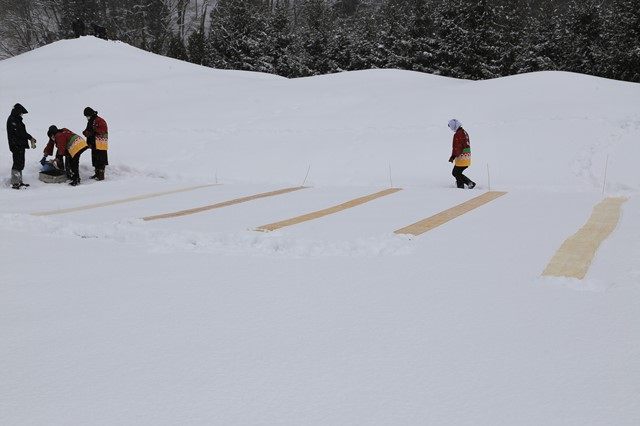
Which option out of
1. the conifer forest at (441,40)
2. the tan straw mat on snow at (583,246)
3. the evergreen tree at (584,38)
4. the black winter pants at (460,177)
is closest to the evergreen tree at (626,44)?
the conifer forest at (441,40)

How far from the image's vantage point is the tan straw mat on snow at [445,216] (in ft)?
18.6

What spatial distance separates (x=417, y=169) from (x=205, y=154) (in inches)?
251

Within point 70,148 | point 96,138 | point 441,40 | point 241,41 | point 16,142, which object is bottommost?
point 70,148

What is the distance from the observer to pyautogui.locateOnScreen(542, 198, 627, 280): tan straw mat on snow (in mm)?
3967

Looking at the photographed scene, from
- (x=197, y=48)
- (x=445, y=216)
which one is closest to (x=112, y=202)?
(x=445, y=216)

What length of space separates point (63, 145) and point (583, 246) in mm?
10829

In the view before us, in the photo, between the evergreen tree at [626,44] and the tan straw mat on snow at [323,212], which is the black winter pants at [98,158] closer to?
the tan straw mat on snow at [323,212]

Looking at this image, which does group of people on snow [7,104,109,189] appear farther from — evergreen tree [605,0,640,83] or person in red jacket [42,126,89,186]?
evergreen tree [605,0,640,83]

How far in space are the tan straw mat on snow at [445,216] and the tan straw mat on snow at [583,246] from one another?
1519mm

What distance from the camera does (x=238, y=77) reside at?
84.4ft

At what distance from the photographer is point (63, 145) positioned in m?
11.2

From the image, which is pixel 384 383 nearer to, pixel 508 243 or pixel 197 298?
pixel 197 298

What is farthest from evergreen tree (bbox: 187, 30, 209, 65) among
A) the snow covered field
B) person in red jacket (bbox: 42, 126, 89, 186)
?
the snow covered field

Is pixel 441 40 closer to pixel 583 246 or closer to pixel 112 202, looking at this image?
pixel 112 202
